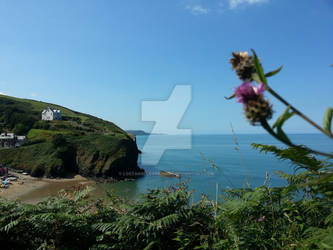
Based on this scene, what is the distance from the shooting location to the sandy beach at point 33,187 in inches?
1410

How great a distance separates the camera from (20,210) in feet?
10.9

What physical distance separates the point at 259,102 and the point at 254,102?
0.8 inches

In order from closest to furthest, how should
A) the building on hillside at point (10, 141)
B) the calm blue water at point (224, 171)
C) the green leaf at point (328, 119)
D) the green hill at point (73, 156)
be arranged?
the green leaf at point (328, 119) < the calm blue water at point (224, 171) < the green hill at point (73, 156) < the building on hillside at point (10, 141)

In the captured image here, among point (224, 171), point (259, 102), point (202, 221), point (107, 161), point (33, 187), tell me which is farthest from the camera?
point (107, 161)

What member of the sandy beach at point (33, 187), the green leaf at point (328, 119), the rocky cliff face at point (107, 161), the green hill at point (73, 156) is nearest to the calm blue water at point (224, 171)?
the green leaf at point (328, 119)

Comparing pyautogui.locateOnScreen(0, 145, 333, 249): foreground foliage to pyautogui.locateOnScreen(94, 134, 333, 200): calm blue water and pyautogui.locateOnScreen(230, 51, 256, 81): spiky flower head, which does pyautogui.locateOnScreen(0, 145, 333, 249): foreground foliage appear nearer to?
pyautogui.locateOnScreen(94, 134, 333, 200): calm blue water

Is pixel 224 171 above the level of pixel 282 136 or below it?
below

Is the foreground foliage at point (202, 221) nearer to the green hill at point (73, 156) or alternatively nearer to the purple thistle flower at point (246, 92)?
the purple thistle flower at point (246, 92)

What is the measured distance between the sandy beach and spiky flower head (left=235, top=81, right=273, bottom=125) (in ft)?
120

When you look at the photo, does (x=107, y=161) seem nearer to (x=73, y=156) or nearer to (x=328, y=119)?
(x=73, y=156)

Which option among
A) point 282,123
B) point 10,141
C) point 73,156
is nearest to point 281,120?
point 282,123

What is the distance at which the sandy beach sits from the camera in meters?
35.8

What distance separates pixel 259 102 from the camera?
956 mm

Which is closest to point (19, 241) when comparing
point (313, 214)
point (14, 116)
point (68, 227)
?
point (68, 227)
